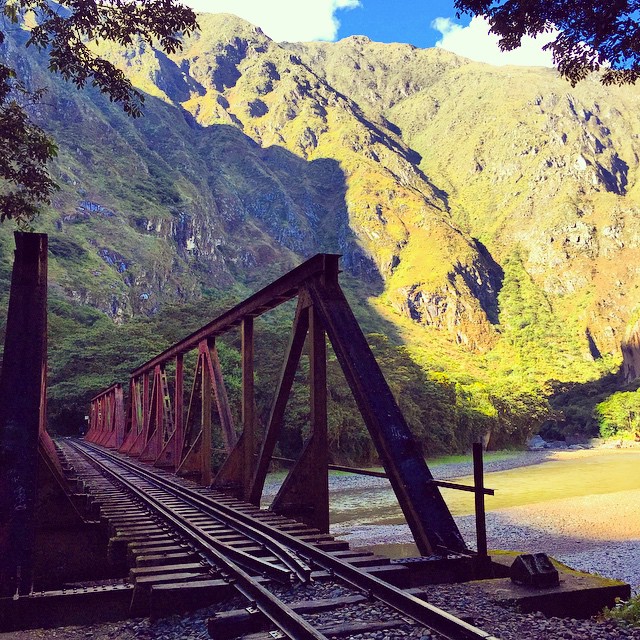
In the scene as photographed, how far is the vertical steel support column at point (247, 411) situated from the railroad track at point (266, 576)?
3.37 ft

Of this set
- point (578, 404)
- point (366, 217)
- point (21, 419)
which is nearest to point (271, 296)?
point (21, 419)

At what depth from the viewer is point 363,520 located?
2564 cm

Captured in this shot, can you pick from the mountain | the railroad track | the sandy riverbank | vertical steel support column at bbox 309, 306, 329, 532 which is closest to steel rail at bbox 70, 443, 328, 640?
the railroad track

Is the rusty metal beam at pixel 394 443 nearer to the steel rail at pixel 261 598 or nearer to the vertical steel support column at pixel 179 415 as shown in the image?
the steel rail at pixel 261 598

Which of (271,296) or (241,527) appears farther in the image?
(271,296)

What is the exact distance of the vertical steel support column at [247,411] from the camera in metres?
9.75

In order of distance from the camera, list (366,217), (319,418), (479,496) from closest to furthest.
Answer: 1. (479,496)
2. (319,418)
3. (366,217)

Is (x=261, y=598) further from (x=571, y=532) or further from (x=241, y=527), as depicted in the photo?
(x=571, y=532)

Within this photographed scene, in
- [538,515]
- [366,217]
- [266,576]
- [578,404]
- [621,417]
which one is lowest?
[538,515]

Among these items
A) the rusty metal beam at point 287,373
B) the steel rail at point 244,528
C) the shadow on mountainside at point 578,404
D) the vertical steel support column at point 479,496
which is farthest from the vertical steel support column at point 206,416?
the shadow on mountainside at point 578,404

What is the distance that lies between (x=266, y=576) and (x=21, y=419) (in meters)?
2.16

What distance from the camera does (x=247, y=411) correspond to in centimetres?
980

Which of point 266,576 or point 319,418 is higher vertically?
point 319,418

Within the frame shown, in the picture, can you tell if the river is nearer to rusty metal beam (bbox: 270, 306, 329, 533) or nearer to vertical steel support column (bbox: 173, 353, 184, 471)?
vertical steel support column (bbox: 173, 353, 184, 471)
